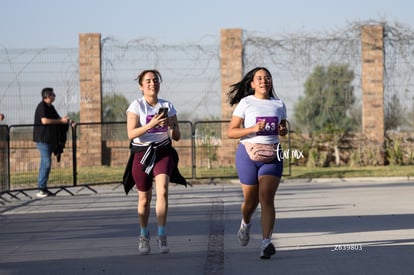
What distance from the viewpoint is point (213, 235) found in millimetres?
10859

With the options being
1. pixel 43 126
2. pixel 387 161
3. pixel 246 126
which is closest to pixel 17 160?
pixel 43 126

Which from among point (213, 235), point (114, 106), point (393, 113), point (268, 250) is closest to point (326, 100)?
point (393, 113)

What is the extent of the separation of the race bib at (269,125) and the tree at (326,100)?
50.9ft

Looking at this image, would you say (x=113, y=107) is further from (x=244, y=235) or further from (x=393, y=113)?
(x=244, y=235)

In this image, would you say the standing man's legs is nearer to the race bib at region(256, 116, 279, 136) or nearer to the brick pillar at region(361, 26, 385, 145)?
the race bib at region(256, 116, 279, 136)

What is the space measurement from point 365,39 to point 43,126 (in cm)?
1003

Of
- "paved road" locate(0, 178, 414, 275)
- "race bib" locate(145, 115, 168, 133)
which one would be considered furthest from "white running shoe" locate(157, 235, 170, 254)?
"race bib" locate(145, 115, 168, 133)

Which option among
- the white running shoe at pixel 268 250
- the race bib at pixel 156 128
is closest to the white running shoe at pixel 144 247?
the race bib at pixel 156 128

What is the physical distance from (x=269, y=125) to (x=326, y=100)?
16.1m

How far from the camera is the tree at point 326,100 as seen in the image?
2477cm

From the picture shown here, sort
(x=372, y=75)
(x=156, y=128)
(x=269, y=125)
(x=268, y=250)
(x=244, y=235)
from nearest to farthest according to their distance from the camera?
(x=268, y=250), (x=269, y=125), (x=244, y=235), (x=156, y=128), (x=372, y=75)

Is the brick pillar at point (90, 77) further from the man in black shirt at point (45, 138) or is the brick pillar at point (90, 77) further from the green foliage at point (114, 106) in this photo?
the man in black shirt at point (45, 138)

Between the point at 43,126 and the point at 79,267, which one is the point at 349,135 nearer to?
the point at 43,126

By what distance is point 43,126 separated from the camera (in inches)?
687
